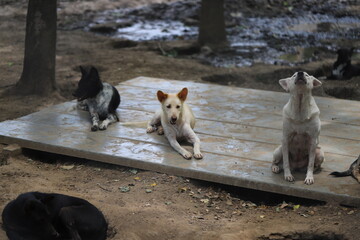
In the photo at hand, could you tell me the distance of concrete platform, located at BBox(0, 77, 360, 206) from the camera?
5.84 metres

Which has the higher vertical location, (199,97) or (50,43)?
(50,43)

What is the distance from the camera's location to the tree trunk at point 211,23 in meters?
14.5

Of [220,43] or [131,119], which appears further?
[220,43]

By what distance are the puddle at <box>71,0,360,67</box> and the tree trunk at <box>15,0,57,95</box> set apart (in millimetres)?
4583

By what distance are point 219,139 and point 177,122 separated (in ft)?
2.00

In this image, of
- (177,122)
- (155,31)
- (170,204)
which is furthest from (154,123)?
(155,31)

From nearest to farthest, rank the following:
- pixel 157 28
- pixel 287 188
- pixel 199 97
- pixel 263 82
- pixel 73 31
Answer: pixel 287 188
pixel 199 97
pixel 263 82
pixel 73 31
pixel 157 28

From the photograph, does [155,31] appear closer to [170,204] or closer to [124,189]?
[124,189]

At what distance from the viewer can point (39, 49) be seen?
9.48 m

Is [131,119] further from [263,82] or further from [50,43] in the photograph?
[263,82]

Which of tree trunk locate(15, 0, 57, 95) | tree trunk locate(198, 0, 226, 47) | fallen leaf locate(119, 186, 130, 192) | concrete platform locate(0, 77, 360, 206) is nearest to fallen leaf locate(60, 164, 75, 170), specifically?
concrete platform locate(0, 77, 360, 206)

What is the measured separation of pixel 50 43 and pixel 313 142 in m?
5.55

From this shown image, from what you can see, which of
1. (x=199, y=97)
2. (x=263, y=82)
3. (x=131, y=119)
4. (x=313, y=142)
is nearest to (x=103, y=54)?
(x=263, y=82)

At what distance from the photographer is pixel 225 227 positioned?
526 cm
